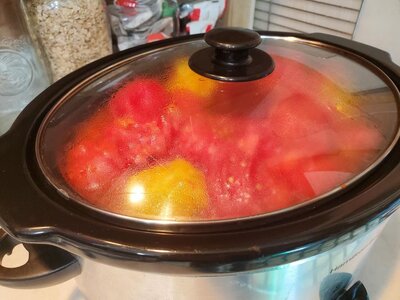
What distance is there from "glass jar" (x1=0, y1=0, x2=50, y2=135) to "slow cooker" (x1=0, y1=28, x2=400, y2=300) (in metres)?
0.35

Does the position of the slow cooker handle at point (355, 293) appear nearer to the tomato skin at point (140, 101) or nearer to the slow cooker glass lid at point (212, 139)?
the slow cooker glass lid at point (212, 139)

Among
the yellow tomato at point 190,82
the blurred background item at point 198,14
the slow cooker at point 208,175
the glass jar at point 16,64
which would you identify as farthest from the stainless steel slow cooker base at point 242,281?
the blurred background item at point 198,14

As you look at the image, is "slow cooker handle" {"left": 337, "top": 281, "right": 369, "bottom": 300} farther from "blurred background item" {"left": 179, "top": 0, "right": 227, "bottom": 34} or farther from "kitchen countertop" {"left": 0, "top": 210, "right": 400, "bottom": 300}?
"blurred background item" {"left": 179, "top": 0, "right": 227, "bottom": 34}

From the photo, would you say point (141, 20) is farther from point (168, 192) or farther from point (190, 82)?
point (168, 192)

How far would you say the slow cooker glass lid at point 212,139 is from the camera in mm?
450

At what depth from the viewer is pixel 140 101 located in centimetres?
57

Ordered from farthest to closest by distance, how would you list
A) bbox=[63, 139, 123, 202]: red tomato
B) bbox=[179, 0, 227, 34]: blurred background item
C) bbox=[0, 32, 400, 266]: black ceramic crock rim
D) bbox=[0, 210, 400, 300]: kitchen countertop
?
bbox=[179, 0, 227, 34]: blurred background item → bbox=[0, 210, 400, 300]: kitchen countertop → bbox=[63, 139, 123, 202]: red tomato → bbox=[0, 32, 400, 266]: black ceramic crock rim

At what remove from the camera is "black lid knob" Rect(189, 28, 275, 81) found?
54 centimetres

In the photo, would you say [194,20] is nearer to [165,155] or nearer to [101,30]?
[101,30]

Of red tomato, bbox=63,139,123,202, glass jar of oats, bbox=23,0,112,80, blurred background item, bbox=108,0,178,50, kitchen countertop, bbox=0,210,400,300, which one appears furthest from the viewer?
blurred background item, bbox=108,0,178,50

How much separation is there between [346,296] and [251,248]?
33cm

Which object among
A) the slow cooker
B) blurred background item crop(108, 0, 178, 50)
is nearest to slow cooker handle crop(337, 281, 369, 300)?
the slow cooker

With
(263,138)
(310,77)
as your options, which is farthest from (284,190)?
(310,77)

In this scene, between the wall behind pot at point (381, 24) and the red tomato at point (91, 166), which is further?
the wall behind pot at point (381, 24)
